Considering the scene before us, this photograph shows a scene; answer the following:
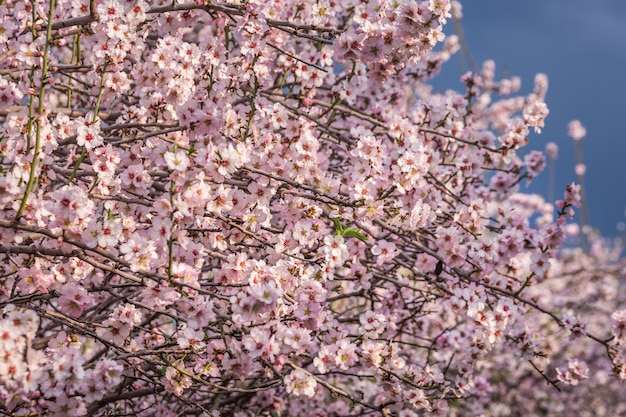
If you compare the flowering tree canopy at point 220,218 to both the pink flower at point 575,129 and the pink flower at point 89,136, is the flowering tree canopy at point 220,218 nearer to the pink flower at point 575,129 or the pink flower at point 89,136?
the pink flower at point 89,136

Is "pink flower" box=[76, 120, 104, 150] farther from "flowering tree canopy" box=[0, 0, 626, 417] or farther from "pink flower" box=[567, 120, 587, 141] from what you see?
"pink flower" box=[567, 120, 587, 141]

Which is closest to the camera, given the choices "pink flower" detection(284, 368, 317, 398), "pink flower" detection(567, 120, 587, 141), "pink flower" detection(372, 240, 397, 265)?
"pink flower" detection(284, 368, 317, 398)

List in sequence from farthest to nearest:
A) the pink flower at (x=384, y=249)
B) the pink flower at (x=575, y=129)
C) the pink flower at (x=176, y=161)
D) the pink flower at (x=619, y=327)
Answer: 1. the pink flower at (x=575, y=129)
2. the pink flower at (x=619, y=327)
3. the pink flower at (x=384, y=249)
4. the pink flower at (x=176, y=161)

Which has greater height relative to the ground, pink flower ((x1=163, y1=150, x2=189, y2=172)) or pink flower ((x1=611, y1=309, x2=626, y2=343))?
pink flower ((x1=611, y1=309, x2=626, y2=343))

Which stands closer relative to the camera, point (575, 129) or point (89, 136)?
point (89, 136)

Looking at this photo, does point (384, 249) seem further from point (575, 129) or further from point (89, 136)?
point (575, 129)

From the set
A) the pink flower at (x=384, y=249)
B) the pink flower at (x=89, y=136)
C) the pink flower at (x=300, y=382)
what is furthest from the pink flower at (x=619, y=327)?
the pink flower at (x=89, y=136)

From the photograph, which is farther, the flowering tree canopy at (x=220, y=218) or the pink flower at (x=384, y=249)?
the pink flower at (x=384, y=249)

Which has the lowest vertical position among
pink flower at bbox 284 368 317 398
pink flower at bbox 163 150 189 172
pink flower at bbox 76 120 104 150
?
pink flower at bbox 284 368 317 398

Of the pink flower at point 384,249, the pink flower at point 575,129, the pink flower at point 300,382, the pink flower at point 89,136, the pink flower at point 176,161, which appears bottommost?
the pink flower at point 300,382

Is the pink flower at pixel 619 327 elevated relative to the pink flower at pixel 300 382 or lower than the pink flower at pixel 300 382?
elevated

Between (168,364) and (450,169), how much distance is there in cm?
355

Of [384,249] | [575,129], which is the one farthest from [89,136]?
[575,129]

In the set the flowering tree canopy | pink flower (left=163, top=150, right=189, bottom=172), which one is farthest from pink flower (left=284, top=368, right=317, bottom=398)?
pink flower (left=163, top=150, right=189, bottom=172)
